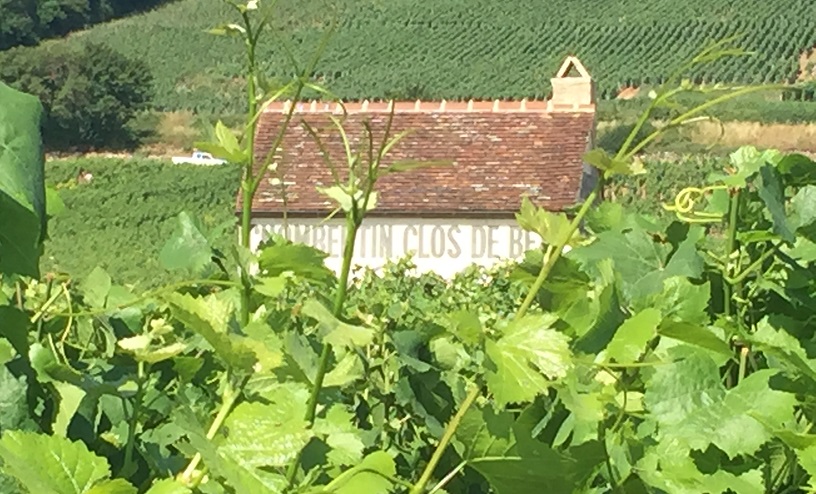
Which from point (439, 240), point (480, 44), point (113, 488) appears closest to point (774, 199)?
point (113, 488)

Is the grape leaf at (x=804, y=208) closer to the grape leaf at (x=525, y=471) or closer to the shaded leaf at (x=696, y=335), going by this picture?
the shaded leaf at (x=696, y=335)

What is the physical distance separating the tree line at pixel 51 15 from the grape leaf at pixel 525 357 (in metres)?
59.3

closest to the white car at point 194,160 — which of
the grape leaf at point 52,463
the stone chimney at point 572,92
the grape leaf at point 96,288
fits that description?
the stone chimney at point 572,92

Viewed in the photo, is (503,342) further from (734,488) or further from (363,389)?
(363,389)

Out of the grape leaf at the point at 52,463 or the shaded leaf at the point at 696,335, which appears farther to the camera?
the shaded leaf at the point at 696,335

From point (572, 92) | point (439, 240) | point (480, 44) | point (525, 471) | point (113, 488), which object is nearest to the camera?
point (113, 488)

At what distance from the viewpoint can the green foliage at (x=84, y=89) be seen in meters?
43.8

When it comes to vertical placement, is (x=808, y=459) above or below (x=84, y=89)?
above

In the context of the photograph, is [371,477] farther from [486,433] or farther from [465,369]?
[465,369]

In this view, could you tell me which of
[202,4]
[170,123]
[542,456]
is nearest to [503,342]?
[542,456]

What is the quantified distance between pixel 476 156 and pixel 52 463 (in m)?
17.0

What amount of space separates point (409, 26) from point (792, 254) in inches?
2344

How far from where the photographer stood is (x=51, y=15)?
61500mm

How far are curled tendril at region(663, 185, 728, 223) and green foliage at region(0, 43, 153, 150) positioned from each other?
42.3 meters
